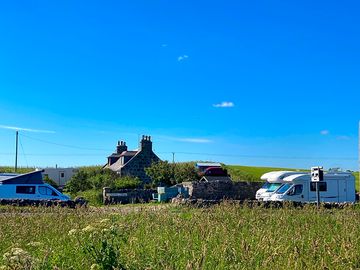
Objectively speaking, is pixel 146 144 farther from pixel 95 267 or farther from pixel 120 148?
Answer: pixel 95 267

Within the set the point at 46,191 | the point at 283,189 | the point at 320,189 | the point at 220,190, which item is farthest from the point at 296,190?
the point at 46,191

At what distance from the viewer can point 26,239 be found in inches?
298

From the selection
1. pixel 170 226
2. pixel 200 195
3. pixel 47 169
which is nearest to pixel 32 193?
pixel 200 195

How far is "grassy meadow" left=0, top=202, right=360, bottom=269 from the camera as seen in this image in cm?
494

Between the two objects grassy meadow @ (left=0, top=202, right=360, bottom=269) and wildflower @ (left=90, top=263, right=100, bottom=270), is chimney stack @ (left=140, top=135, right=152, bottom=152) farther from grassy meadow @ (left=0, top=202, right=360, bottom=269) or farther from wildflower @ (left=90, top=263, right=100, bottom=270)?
wildflower @ (left=90, top=263, right=100, bottom=270)

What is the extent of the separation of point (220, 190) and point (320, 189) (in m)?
7.29

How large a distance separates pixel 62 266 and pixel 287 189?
2379cm

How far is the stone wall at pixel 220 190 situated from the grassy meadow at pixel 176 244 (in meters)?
22.0

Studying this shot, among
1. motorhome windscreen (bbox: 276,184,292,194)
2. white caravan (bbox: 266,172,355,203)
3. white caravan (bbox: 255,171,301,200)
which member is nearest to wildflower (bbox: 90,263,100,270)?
white caravan (bbox: 266,172,355,203)

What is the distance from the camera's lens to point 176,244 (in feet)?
22.4

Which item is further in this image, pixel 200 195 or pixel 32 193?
pixel 200 195

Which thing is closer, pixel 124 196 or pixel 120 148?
pixel 124 196

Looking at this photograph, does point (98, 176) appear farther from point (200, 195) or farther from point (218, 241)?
point (218, 241)

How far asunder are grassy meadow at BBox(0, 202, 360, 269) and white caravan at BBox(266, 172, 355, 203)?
1761cm
